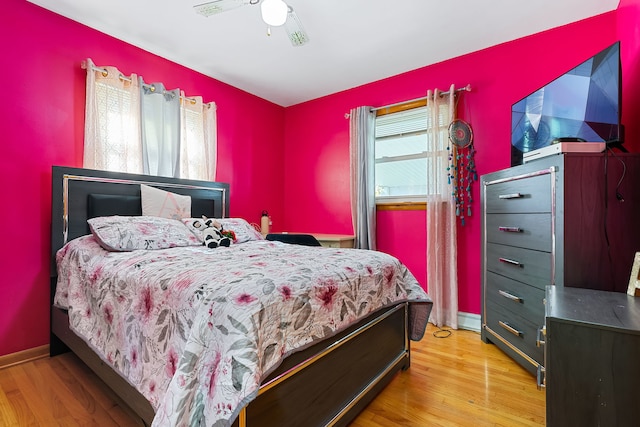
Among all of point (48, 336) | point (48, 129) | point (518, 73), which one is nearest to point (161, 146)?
point (48, 129)

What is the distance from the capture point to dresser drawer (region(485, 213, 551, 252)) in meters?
1.82

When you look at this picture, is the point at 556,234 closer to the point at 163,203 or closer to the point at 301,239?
the point at 301,239

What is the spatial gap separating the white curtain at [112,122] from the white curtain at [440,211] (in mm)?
2674

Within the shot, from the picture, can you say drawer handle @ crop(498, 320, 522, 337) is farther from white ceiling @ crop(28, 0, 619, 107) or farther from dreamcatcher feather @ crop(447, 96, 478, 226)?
white ceiling @ crop(28, 0, 619, 107)

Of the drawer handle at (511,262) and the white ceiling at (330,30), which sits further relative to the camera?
the white ceiling at (330,30)

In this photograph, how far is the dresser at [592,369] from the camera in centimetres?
97

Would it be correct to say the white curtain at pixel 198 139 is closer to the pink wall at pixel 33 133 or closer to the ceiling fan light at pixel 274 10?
the pink wall at pixel 33 133

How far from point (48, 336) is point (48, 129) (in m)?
1.51

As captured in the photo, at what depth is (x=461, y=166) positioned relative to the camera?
116 inches

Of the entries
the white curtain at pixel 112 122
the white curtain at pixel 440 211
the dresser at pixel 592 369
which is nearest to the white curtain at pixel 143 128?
the white curtain at pixel 112 122

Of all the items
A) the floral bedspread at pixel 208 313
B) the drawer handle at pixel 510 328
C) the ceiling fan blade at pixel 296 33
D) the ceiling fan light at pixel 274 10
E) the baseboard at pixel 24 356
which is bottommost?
the baseboard at pixel 24 356

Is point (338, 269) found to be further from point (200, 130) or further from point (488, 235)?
point (200, 130)

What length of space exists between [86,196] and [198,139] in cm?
119

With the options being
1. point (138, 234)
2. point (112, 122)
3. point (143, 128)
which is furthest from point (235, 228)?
point (112, 122)
